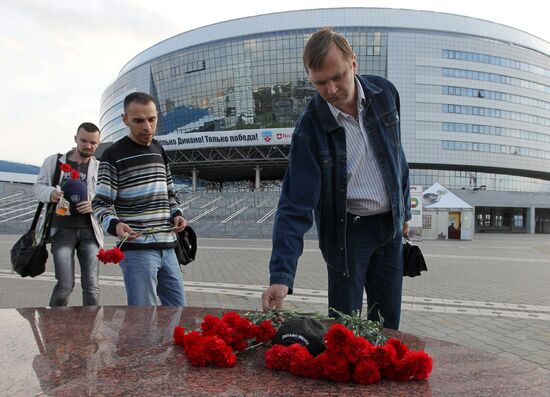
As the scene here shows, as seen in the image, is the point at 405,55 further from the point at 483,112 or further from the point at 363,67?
the point at 483,112

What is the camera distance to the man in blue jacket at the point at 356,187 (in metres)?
2.03

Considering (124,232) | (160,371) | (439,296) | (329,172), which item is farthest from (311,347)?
(439,296)

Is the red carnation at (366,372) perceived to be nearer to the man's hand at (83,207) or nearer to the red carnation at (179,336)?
the red carnation at (179,336)

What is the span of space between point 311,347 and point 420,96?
55.6 meters

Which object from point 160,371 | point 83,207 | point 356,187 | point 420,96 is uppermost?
point 420,96

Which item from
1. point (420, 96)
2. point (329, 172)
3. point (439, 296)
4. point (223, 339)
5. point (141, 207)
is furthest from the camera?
point (420, 96)

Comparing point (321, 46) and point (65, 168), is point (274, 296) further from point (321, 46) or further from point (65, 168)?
point (65, 168)

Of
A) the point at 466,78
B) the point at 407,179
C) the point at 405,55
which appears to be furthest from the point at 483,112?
the point at 407,179

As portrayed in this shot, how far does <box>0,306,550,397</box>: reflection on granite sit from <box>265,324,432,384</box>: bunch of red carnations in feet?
0.10

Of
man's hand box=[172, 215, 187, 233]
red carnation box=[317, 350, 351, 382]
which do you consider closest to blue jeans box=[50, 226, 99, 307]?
man's hand box=[172, 215, 187, 233]

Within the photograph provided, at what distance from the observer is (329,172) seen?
2074 mm

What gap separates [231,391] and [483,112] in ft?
195

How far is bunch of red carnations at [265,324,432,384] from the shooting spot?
49.5 inches

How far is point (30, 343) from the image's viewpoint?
1832mm
